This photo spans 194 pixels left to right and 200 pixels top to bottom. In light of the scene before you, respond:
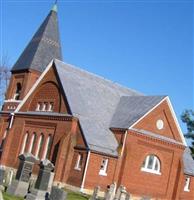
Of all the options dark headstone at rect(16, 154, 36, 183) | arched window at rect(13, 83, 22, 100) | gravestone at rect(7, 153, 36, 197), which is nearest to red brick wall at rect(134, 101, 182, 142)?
dark headstone at rect(16, 154, 36, 183)

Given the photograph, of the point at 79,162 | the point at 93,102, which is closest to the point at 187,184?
the point at 93,102

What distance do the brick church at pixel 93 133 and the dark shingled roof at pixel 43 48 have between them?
10 centimetres

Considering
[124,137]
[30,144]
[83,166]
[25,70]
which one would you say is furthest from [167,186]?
[25,70]

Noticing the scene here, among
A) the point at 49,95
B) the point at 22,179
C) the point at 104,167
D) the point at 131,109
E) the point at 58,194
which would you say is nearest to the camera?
the point at 58,194

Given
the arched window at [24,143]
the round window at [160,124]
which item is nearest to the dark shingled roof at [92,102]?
the round window at [160,124]

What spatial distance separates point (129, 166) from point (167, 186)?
509 cm

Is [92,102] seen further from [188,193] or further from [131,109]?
[188,193]

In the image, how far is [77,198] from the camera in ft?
95.7

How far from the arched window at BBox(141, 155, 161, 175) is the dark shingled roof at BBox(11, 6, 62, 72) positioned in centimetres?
1374

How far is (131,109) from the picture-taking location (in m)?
40.3

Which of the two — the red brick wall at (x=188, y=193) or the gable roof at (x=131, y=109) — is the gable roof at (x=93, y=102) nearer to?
the gable roof at (x=131, y=109)

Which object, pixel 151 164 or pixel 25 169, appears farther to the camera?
pixel 151 164

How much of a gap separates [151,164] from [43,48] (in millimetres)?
15522

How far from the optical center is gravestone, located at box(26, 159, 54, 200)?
2291cm
